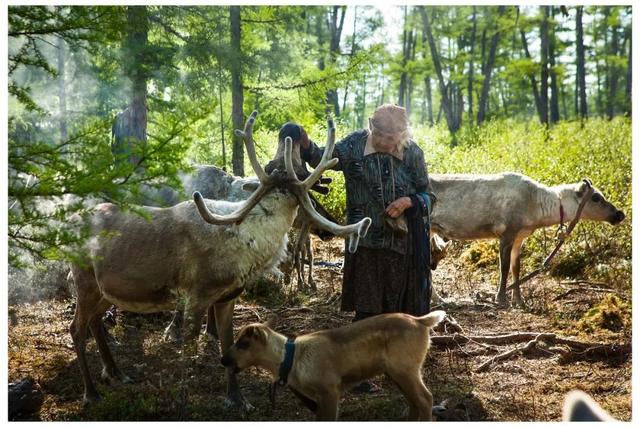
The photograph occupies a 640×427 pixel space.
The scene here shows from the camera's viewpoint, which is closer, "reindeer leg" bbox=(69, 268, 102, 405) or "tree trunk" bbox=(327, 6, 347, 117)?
"reindeer leg" bbox=(69, 268, 102, 405)

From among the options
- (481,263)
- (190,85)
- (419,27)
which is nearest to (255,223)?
(190,85)

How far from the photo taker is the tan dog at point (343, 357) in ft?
14.7

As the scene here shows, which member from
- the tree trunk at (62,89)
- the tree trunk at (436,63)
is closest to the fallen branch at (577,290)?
the tree trunk at (62,89)

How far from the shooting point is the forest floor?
5082mm

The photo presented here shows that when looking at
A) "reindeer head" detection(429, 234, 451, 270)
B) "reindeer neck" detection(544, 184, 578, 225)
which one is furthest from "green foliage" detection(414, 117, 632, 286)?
"reindeer head" detection(429, 234, 451, 270)

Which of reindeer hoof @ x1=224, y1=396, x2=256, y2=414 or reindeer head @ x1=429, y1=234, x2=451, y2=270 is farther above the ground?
reindeer head @ x1=429, y1=234, x2=451, y2=270

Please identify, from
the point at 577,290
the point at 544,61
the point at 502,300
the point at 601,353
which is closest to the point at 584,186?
the point at 577,290

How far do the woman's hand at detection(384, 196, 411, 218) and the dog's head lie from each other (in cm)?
137

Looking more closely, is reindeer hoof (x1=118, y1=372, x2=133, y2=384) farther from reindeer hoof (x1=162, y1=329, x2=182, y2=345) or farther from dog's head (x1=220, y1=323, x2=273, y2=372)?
dog's head (x1=220, y1=323, x2=273, y2=372)

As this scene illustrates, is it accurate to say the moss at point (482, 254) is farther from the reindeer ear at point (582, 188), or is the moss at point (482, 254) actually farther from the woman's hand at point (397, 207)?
the woman's hand at point (397, 207)

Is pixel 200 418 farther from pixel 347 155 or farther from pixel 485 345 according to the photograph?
pixel 485 345

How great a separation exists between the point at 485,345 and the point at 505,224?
304 cm

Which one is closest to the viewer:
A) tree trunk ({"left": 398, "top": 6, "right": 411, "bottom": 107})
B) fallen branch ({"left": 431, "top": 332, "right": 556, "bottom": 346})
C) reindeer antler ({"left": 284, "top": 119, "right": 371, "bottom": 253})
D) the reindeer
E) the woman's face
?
reindeer antler ({"left": 284, "top": 119, "right": 371, "bottom": 253})

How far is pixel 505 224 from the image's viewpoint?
942 centimetres
